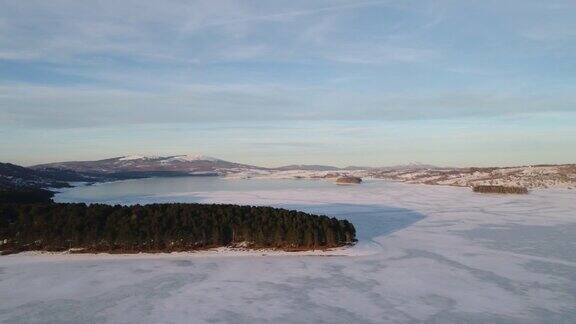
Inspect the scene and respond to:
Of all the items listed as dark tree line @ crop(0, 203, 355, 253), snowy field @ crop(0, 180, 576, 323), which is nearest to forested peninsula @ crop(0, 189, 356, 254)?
dark tree line @ crop(0, 203, 355, 253)

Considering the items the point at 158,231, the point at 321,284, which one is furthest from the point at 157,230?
the point at 321,284

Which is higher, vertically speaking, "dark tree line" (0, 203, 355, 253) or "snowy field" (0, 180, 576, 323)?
"dark tree line" (0, 203, 355, 253)

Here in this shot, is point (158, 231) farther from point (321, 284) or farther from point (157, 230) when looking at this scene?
point (321, 284)

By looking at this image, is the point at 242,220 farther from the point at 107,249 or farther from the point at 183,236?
the point at 107,249

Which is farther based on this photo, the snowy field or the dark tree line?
the dark tree line

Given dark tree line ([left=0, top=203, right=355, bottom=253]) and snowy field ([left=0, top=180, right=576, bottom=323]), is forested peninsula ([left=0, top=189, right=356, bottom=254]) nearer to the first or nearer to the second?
dark tree line ([left=0, top=203, right=355, bottom=253])

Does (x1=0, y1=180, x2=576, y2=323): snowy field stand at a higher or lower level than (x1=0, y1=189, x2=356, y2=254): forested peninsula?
lower

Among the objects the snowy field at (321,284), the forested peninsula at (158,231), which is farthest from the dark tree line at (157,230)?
the snowy field at (321,284)

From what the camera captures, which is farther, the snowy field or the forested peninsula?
the forested peninsula
